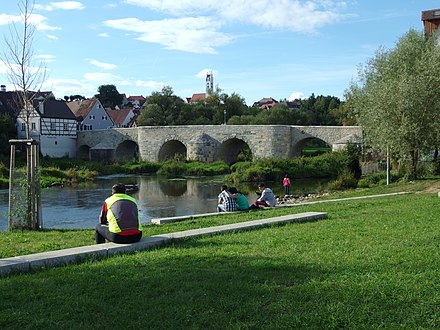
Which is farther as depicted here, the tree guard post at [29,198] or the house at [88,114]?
the house at [88,114]

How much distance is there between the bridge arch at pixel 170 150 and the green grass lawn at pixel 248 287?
3960cm

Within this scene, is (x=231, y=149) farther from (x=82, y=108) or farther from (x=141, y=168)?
(x=82, y=108)

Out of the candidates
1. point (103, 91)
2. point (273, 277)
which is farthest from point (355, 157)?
point (103, 91)

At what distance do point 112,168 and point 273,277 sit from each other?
3679 centimetres

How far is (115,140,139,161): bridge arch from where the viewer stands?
50375 mm

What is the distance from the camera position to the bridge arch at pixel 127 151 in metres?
50.4

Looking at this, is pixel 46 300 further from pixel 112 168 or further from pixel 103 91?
pixel 103 91

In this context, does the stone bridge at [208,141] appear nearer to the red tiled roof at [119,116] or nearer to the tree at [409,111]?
the tree at [409,111]

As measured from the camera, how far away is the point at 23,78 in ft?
34.3

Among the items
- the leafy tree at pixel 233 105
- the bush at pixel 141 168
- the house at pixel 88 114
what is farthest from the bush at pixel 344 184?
the leafy tree at pixel 233 105

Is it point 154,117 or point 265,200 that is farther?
point 154,117

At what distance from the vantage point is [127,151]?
172 ft

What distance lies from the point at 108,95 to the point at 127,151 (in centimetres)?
3691

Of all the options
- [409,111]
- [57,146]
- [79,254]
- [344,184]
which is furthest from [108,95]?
[79,254]
